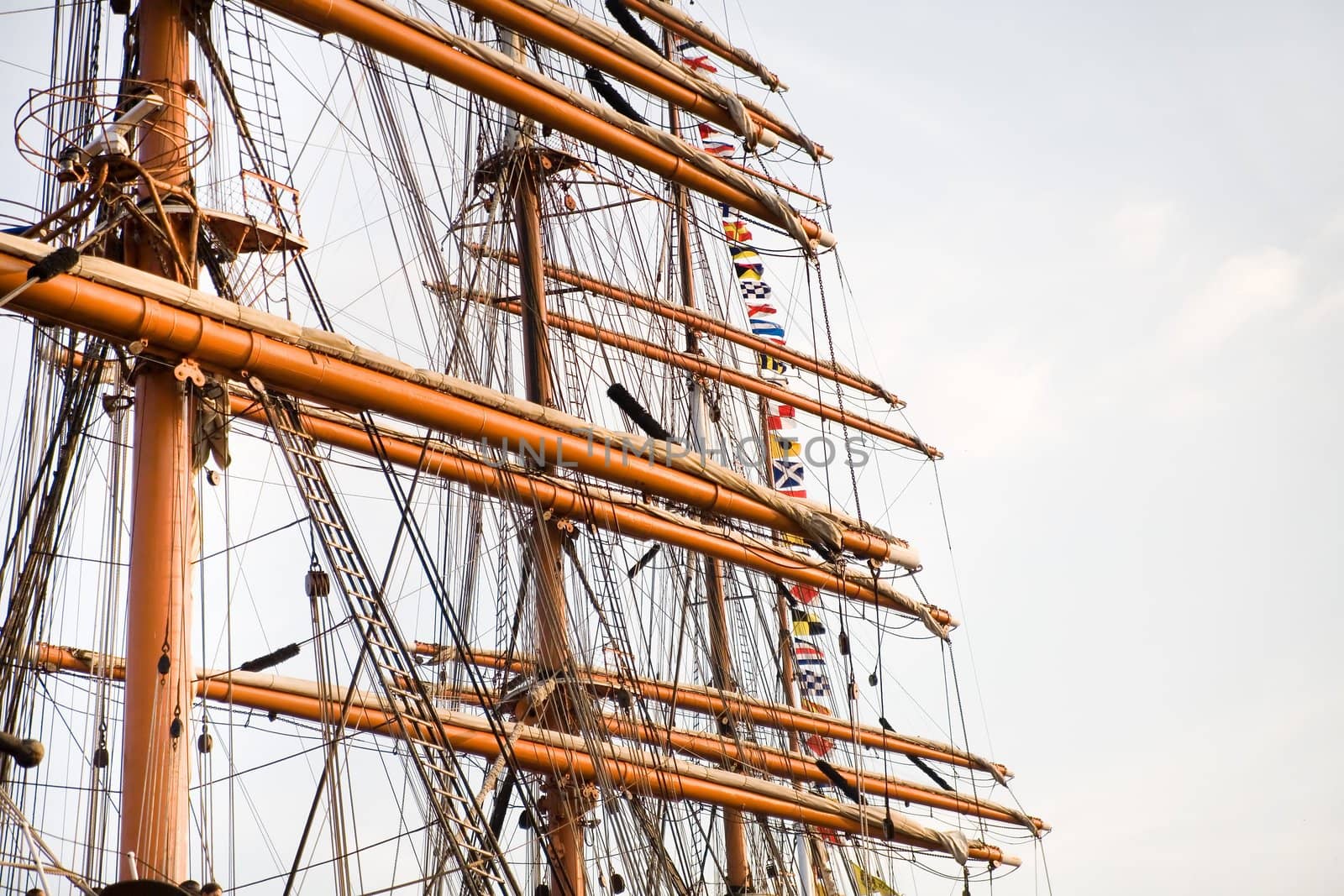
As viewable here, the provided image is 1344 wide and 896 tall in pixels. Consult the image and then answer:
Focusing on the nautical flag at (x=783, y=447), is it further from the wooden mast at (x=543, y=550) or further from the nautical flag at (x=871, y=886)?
the wooden mast at (x=543, y=550)

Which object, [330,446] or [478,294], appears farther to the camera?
[478,294]

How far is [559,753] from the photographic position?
661 inches

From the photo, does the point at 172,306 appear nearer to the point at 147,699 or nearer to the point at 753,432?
the point at 147,699

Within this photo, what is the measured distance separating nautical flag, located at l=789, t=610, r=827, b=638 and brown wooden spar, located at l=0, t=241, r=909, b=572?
13.2 meters

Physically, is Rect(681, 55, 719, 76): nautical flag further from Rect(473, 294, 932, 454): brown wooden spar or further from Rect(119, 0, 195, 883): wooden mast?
Rect(119, 0, 195, 883): wooden mast

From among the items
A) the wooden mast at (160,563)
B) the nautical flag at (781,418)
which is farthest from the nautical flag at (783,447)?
the wooden mast at (160,563)

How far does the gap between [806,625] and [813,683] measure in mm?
1131

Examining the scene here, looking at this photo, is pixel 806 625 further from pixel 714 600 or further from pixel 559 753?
pixel 559 753

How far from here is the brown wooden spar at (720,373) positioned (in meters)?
20.5

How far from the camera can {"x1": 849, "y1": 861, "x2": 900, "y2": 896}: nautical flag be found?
2249 centimetres

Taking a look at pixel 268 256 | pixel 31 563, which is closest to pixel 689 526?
pixel 268 256

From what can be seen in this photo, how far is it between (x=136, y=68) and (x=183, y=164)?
118 centimetres

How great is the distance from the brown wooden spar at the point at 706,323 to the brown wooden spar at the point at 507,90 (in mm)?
2383

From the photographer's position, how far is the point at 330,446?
1572 cm
